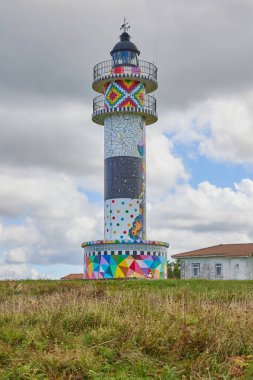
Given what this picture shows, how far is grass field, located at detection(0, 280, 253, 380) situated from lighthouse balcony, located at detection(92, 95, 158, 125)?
786 inches

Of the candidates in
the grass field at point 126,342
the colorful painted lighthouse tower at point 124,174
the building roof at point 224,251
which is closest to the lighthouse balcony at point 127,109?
the colorful painted lighthouse tower at point 124,174

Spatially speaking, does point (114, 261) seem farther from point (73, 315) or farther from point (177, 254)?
point (73, 315)

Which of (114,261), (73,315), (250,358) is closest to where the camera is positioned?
(250,358)

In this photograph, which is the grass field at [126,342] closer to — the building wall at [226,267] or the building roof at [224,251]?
the building wall at [226,267]

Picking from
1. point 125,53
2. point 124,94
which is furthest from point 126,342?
point 125,53

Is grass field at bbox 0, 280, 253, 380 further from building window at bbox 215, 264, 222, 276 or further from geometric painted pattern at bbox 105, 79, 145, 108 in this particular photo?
building window at bbox 215, 264, 222, 276

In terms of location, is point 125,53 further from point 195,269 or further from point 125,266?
point 195,269

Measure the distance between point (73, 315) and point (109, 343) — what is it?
5.61 ft

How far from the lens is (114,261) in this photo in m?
29.0

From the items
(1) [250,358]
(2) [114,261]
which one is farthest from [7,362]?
(2) [114,261]

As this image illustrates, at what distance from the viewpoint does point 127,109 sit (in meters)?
30.7

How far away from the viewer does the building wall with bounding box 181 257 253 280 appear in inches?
1491

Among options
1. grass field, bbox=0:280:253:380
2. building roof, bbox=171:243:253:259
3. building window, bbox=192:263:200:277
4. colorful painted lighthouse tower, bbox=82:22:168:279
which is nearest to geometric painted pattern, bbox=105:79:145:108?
colorful painted lighthouse tower, bbox=82:22:168:279

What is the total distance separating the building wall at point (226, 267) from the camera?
37.9 meters
